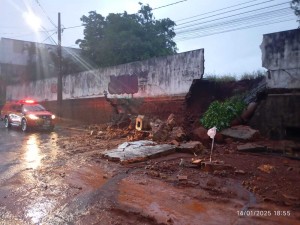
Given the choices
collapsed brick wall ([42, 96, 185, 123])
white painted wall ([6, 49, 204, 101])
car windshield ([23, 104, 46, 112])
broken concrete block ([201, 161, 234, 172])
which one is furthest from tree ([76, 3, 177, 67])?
broken concrete block ([201, 161, 234, 172])

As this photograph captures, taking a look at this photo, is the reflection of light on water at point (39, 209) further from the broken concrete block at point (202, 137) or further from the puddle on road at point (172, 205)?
the broken concrete block at point (202, 137)

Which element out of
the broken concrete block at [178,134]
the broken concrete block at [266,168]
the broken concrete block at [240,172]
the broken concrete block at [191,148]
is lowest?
the broken concrete block at [240,172]

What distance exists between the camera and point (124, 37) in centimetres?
2303

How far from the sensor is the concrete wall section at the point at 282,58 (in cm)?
990

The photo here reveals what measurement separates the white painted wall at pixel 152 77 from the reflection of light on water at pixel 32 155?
6750 millimetres

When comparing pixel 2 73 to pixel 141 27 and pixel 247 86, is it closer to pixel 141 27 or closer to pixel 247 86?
pixel 141 27

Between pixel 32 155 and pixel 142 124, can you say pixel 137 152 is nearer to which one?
Answer: pixel 32 155

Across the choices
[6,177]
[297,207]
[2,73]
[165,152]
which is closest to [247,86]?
[165,152]

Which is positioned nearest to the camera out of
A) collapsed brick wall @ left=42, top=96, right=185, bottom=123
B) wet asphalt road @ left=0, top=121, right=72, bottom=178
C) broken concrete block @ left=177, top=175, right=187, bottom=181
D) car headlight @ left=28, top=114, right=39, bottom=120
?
broken concrete block @ left=177, top=175, right=187, bottom=181

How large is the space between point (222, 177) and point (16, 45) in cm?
3543

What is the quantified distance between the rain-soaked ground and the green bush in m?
2.46

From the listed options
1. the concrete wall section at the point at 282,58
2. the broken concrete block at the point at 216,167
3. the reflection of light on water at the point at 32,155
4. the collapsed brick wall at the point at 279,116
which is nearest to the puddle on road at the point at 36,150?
the reflection of light on water at the point at 32,155

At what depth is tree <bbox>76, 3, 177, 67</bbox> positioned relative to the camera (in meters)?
22.9

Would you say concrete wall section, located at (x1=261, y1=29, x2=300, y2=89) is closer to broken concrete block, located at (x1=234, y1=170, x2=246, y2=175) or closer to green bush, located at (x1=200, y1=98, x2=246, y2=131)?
green bush, located at (x1=200, y1=98, x2=246, y2=131)
